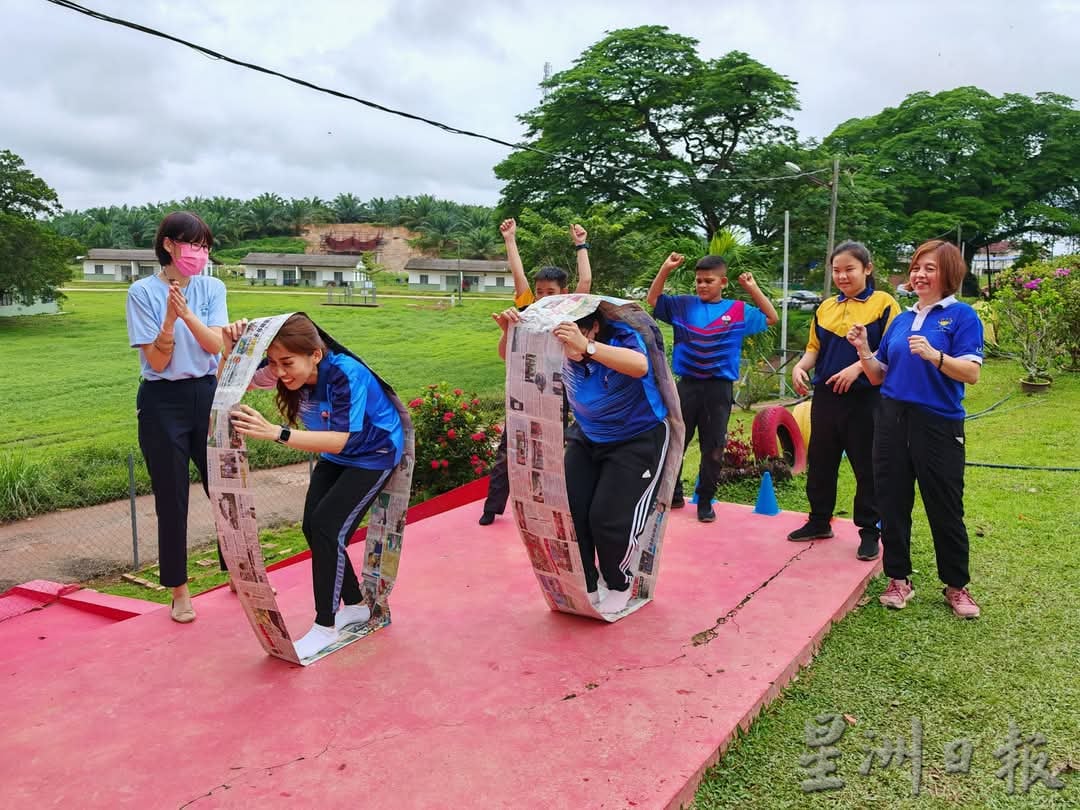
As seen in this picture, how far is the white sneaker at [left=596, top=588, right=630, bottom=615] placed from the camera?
3.74m

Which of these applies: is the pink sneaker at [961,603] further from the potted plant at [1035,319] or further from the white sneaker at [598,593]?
the potted plant at [1035,319]

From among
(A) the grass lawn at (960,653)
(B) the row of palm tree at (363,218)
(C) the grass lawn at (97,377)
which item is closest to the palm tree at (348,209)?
(B) the row of palm tree at (363,218)

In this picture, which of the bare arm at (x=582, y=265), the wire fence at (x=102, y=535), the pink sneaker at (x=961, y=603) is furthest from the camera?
the wire fence at (x=102, y=535)

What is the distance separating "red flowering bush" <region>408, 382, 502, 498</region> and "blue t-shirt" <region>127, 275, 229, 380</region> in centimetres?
344

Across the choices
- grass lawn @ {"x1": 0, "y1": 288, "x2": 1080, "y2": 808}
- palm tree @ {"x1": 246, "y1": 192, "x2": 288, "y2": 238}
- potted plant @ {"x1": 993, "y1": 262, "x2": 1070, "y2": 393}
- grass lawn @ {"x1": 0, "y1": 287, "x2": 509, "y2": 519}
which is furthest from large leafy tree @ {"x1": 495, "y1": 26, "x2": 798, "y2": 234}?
palm tree @ {"x1": 246, "y1": 192, "x2": 288, "y2": 238}

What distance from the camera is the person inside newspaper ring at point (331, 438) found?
315 cm

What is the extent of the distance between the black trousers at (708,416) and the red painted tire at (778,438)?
1902 millimetres

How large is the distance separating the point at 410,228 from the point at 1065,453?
54.2 metres

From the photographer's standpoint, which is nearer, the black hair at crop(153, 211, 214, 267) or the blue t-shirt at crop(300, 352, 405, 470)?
the blue t-shirt at crop(300, 352, 405, 470)

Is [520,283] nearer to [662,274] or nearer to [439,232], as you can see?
[662,274]

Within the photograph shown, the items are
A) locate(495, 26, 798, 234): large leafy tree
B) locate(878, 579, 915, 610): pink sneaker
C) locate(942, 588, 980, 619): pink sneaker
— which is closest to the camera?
locate(942, 588, 980, 619): pink sneaker

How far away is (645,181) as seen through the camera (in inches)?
899

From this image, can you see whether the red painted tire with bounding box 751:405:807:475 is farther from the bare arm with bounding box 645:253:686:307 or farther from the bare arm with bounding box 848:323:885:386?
the bare arm with bounding box 848:323:885:386

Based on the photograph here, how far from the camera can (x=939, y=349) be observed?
372cm
